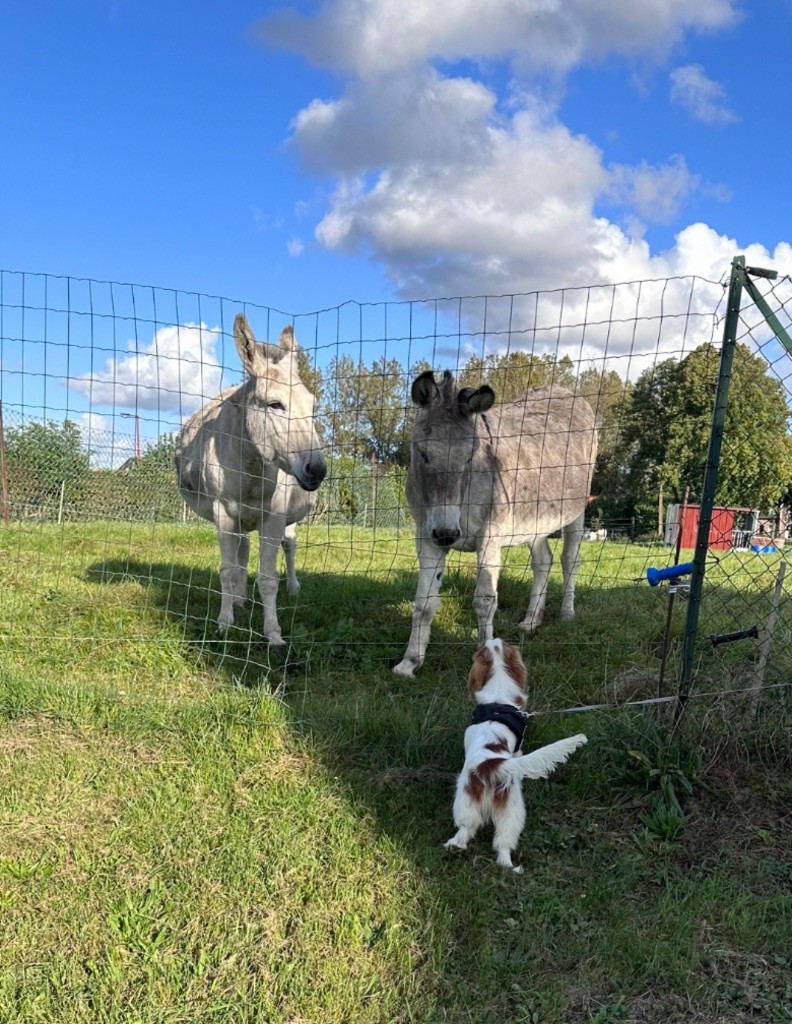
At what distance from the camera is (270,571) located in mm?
5828

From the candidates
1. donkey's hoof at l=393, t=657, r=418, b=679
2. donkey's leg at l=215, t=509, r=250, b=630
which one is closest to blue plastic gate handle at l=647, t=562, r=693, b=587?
donkey's hoof at l=393, t=657, r=418, b=679

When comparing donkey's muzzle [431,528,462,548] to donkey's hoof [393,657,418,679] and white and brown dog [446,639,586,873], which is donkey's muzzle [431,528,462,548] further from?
white and brown dog [446,639,586,873]

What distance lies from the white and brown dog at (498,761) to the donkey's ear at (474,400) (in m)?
2.00

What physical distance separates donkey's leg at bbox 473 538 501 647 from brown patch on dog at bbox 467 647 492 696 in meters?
1.41

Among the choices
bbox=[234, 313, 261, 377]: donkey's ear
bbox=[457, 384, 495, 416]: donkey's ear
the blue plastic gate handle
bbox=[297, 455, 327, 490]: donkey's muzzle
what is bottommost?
the blue plastic gate handle

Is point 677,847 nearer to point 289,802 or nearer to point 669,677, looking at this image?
point 669,677

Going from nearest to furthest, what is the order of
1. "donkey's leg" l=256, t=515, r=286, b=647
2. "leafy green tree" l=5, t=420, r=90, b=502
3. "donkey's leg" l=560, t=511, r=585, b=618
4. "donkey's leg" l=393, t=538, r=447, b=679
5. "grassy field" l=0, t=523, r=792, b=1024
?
"grassy field" l=0, t=523, r=792, b=1024 < "donkey's leg" l=393, t=538, r=447, b=679 < "donkey's leg" l=256, t=515, r=286, b=647 < "donkey's leg" l=560, t=511, r=585, b=618 < "leafy green tree" l=5, t=420, r=90, b=502

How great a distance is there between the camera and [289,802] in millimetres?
3287

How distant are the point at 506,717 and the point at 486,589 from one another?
1918 millimetres

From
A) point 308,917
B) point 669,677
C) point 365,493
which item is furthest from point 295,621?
point 365,493

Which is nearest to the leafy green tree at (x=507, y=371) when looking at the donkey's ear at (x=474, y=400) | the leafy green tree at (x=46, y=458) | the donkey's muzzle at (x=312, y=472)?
the donkey's ear at (x=474, y=400)

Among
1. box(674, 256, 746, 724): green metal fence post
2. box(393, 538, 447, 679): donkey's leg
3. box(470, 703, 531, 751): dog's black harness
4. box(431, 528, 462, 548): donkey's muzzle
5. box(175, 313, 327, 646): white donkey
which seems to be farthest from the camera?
box(175, 313, 327, 646): white donkey

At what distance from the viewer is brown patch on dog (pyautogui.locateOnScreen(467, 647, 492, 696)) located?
3773mm

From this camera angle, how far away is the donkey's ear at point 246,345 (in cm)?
535
